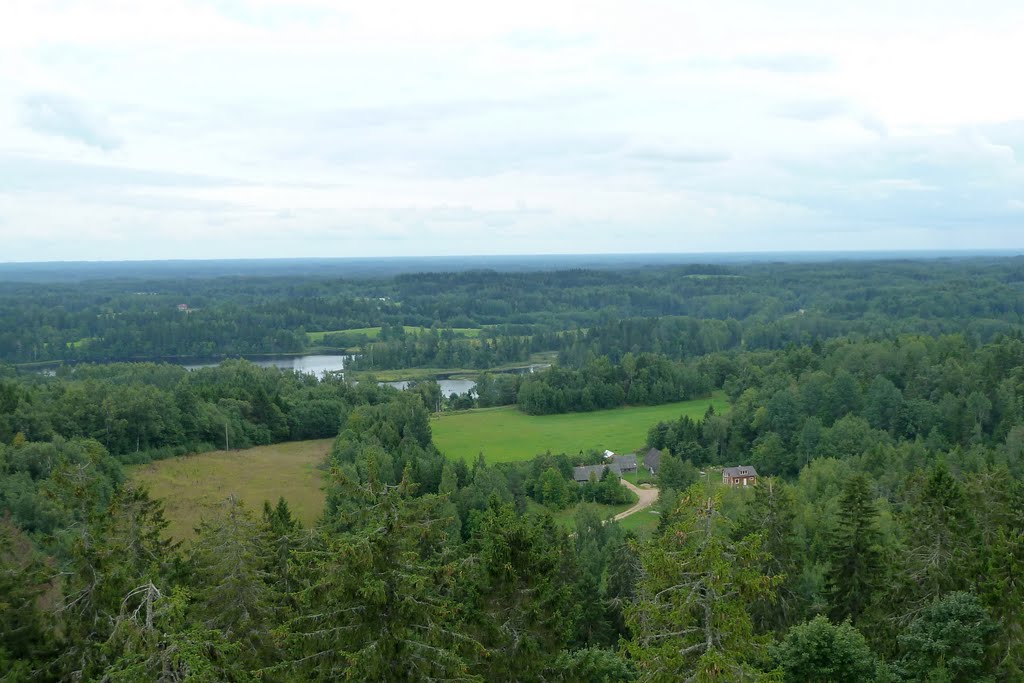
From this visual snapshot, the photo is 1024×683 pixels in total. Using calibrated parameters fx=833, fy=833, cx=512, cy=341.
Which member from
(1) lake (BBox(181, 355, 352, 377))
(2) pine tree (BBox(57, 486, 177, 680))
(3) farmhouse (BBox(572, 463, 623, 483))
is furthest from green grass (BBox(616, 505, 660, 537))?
(1) lake (BBox(181, 355, 352, 377))

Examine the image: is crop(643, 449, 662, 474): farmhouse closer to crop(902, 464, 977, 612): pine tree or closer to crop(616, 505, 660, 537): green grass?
crop(616, 505, 660, 537): green grass

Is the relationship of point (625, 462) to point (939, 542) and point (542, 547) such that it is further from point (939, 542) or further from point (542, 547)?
point (542, 547)

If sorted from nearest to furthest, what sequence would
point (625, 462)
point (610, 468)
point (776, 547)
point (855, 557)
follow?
point (855, 557) → point (776, 547) → point (610, 468) → point (625, 462)

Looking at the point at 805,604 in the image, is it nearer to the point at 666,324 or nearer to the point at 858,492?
the point at 858,492

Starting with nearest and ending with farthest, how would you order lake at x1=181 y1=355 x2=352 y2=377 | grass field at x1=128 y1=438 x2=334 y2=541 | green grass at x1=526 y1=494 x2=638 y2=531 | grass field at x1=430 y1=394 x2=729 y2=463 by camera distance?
1. grass field at x1=128 y1=438 x2=334 y2=541
2. green grass at x1=526 y1=494 x2=638 y2=531
3. grass field at x1=430 y1=394 x2=729 y2=463
4. lake at x1=181 y1=355 x2=352 y2=377

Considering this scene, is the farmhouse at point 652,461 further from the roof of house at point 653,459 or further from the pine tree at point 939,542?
the pine tree at point 939,542

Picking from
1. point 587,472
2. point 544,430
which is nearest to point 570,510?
point 587,472
